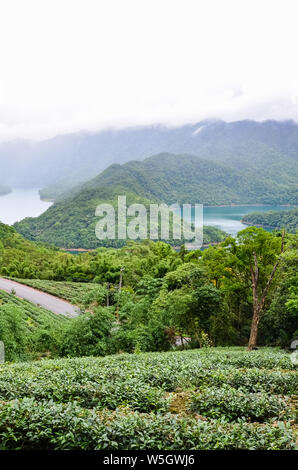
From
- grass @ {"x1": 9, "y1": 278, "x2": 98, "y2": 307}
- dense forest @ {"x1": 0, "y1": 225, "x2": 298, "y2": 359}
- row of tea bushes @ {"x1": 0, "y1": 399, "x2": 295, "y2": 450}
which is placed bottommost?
grass @ {"x1": 9, "y1": 278, "x2": 98, "y2": 307}

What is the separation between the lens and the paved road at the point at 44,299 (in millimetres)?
30081

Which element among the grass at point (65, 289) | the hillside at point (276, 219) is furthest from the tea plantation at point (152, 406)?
the hillside at point (276, 219)

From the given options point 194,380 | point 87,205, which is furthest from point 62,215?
point 194,380

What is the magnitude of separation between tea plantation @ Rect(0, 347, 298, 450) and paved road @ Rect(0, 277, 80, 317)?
21.9 m

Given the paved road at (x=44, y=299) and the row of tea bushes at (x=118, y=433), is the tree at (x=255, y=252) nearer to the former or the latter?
the row of tea bushes at (x=118, y=433)

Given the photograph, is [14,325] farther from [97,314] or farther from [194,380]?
[194,380]

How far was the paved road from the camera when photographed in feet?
98.7

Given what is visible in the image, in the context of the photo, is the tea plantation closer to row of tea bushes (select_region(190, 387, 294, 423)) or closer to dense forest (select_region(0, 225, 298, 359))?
row of tea bushes (select_region(190, 387, 294, 423))

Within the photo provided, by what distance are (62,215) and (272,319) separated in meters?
126
